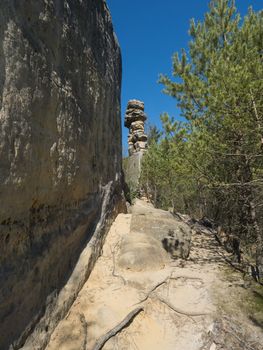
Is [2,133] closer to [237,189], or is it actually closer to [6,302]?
[6,302]

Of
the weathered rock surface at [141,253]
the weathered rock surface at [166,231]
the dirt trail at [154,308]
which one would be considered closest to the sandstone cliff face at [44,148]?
the dirt trail at [154,308]

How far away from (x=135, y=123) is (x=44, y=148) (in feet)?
65.4

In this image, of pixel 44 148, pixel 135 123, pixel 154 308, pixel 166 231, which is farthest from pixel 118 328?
pixel 135 123

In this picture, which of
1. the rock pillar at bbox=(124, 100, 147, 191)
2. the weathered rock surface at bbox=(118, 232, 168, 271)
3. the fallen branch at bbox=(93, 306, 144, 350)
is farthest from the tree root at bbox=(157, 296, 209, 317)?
the rock pillar at bbox=(124, 100, 147, 191)

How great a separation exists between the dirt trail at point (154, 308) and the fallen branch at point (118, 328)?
4 cm

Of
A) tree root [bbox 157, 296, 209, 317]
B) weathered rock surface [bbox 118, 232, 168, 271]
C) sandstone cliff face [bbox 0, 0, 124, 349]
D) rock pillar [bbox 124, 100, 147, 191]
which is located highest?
rock pillar [bbox 124, 100, 147, 191]

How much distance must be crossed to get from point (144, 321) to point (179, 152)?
321cm

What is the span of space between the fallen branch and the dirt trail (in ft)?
0.14

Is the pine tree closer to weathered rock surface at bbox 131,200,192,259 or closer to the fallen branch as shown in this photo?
weathered rock surface at bbox 131,200,192,259

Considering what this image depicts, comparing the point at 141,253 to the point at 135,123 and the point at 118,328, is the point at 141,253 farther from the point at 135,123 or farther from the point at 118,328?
the point at 135,123

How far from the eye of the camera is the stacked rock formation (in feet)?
71.9

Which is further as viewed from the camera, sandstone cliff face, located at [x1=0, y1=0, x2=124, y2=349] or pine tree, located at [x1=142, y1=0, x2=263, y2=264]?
pine tree, located at [x1=142, y1=0, x2=263, y2=264]

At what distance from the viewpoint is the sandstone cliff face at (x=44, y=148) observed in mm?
2447

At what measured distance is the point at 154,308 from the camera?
13.4 ft
